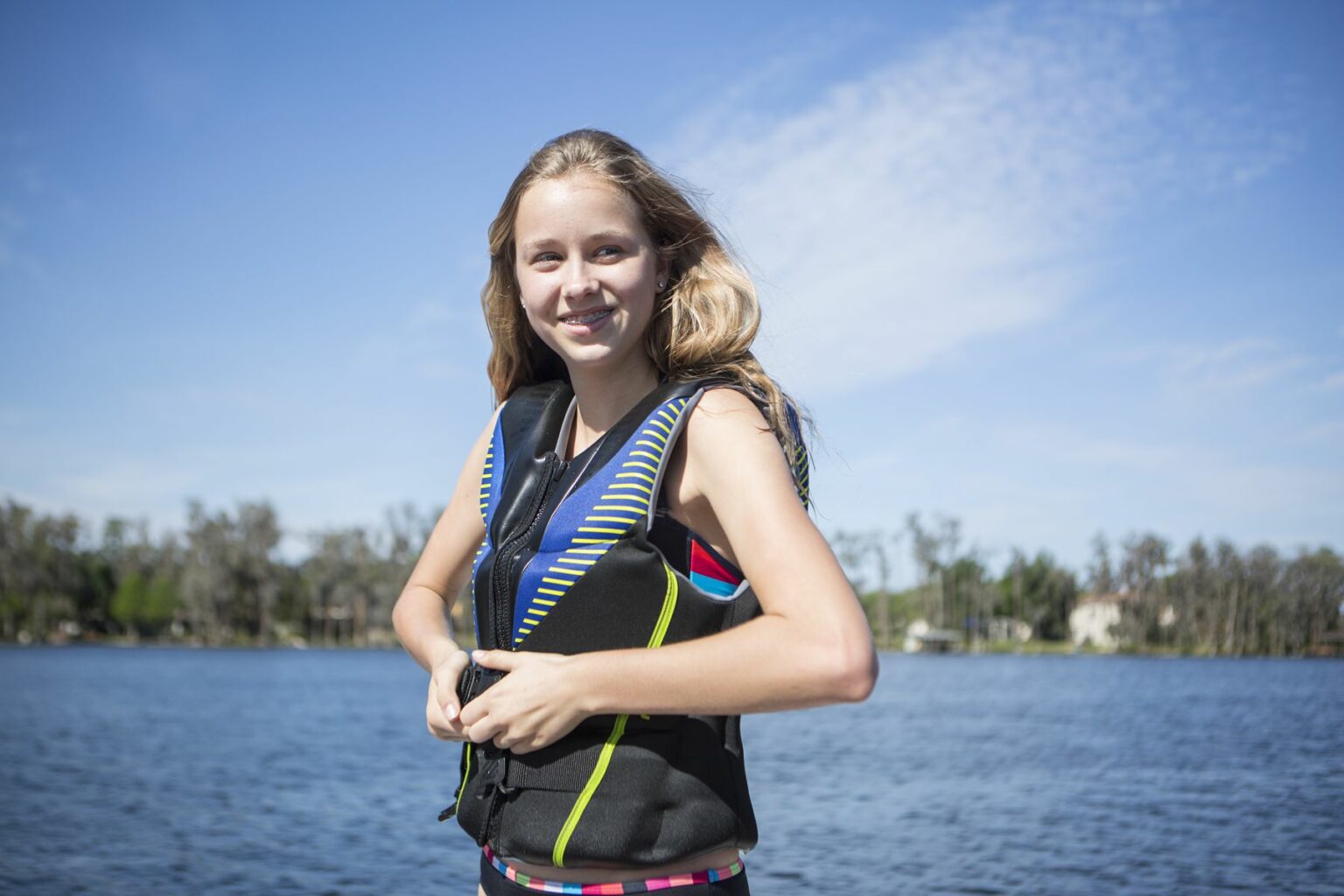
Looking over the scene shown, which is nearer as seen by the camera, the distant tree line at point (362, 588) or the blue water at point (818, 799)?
the blue water at point (818, 799)

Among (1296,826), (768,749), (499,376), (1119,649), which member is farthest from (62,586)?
(499,376)

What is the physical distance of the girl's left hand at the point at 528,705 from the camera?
1.62m

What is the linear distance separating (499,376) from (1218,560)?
113 meters

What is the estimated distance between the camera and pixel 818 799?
2253 cm

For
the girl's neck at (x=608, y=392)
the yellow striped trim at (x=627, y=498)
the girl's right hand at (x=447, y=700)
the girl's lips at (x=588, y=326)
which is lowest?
the girl's right hand at (x=447, y=700)

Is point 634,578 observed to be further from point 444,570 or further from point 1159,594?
point 1159,594

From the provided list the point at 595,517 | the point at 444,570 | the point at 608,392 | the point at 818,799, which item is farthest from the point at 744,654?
the point at 818,799

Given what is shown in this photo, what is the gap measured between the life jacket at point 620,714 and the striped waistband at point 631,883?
0.14 ft

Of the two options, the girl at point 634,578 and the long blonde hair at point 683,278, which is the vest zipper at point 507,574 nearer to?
the girl at point 634,578

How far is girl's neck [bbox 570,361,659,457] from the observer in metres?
2.01

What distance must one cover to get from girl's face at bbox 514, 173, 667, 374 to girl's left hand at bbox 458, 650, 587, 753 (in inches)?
22.0

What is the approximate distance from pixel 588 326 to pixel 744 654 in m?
0.67

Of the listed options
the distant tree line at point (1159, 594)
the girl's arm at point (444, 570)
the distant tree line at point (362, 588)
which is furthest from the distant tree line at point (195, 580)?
the girl's arm at point (444, 570)

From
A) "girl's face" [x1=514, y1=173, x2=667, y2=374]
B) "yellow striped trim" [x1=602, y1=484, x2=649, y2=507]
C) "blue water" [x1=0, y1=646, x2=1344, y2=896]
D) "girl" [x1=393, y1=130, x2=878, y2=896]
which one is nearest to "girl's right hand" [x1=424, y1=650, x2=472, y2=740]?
"girl" [x1=393, y1=130, x2=878, y2=896]
